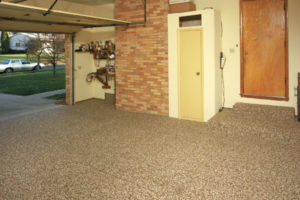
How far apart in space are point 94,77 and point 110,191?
638cm

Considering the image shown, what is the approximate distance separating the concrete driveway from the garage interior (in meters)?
0.66

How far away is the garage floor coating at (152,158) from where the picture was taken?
320 centimetres

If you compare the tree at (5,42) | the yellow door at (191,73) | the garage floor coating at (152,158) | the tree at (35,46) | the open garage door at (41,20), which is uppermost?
the tree at (5,42)

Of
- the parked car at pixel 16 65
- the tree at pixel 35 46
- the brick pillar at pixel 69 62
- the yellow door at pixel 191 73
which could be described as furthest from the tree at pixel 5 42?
the yellow door at pixel 191 73

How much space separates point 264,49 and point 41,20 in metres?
5.21

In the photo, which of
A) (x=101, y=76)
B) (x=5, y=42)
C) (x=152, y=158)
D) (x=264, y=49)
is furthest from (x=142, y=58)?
(x=5, y=42)

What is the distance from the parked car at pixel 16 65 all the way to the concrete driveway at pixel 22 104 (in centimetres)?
1125

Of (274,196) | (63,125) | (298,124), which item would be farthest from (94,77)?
(274,196)

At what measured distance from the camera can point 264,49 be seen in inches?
239

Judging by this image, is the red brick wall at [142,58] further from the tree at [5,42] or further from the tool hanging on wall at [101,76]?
the tree at [5,42]

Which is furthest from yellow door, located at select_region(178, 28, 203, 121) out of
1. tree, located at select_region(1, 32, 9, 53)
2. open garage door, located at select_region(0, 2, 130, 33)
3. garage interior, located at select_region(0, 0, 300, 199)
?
tree, located at select_region(1, 32, 9, 53)

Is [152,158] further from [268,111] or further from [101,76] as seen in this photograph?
[101,76]

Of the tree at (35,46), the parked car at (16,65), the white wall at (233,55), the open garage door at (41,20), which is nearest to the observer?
the open garage door at (41,20)

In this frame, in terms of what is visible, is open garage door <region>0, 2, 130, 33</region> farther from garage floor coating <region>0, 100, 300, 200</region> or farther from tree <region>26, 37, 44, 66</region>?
tree <region>26, 37, 44, 66</region>
